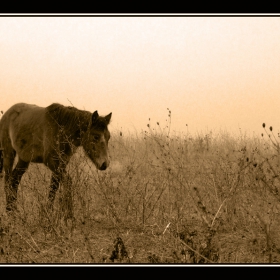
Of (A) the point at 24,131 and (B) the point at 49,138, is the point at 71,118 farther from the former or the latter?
(A) the point at 24,131

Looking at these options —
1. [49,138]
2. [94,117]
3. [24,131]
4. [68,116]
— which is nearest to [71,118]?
[68,116]

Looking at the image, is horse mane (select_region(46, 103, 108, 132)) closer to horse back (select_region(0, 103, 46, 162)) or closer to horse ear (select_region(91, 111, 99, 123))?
horse ear (select_region(91, 111, 99, 123))

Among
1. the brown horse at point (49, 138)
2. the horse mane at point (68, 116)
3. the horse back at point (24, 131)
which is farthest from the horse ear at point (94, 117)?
the horse back at point (24, 131)

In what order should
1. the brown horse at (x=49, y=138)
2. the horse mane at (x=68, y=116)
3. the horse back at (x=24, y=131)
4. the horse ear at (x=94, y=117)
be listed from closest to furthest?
the brown horse at (x=49, y=138)
the horse ear at (x=94, y=117)
the horse mane at (x=68, y=116)
the horse back at (x=24, y=131)

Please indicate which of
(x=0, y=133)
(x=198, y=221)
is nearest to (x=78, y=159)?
(x=198, y=221)

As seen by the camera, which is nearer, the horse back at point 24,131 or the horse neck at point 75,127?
the horse neck at point 75,127

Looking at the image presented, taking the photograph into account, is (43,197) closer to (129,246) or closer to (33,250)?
(33,250)

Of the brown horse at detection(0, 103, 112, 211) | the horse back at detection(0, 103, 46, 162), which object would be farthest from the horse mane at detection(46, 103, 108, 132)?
the horse back at detection(0, 103, 46, 162)

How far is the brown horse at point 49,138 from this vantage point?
23.8ft

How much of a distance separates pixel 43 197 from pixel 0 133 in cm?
366

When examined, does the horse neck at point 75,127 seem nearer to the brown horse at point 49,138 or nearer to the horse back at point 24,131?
the brown horse at point 49,138

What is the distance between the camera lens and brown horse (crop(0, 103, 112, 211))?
7.25 meters

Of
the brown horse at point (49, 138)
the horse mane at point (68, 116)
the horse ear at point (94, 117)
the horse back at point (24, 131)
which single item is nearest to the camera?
the brown horse at point (49, 138)

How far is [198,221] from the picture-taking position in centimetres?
674
